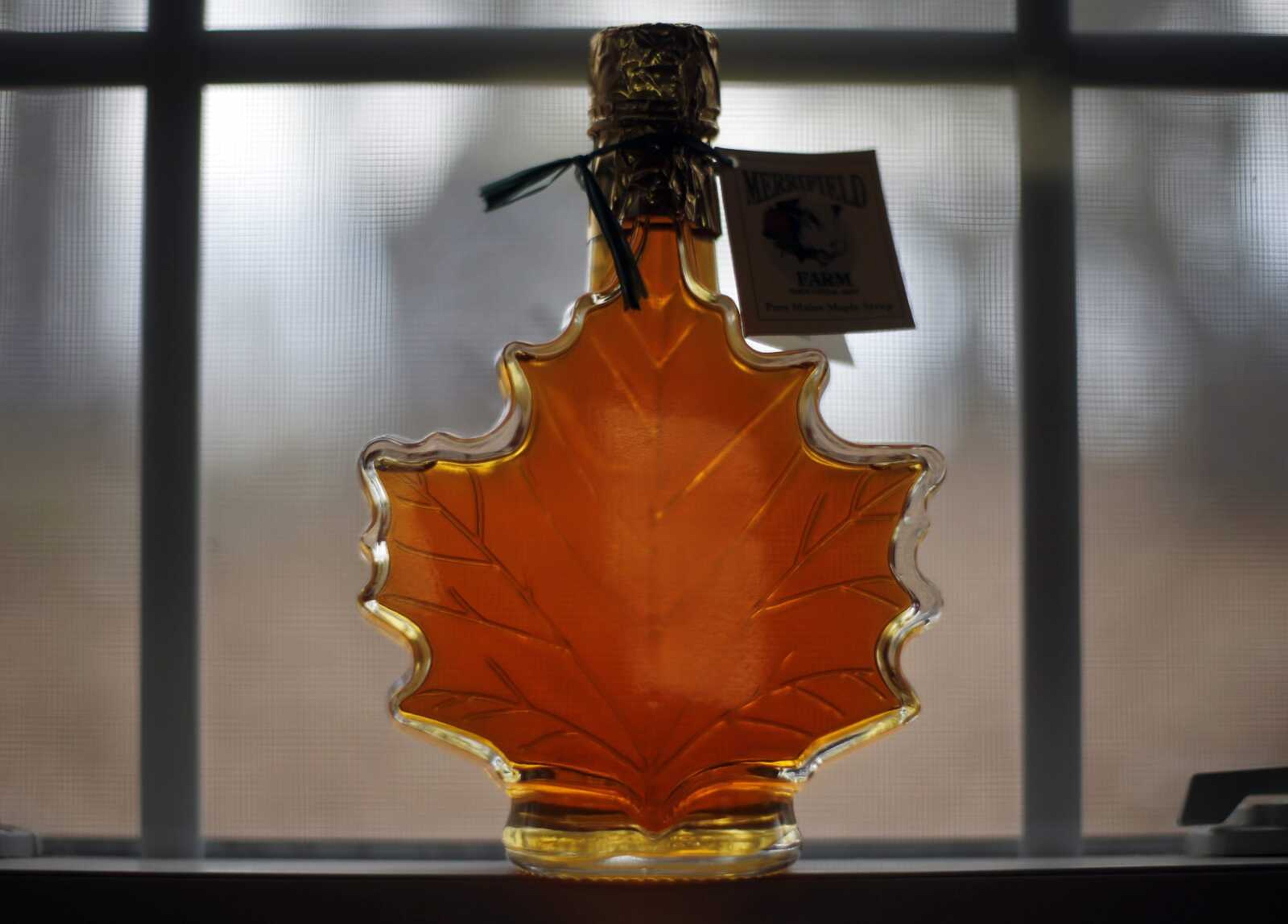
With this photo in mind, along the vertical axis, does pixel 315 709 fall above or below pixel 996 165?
below

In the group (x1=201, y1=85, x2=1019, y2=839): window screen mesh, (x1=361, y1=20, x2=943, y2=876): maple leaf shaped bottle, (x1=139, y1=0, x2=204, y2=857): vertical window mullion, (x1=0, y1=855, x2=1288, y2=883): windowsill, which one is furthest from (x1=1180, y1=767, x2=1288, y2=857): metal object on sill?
(x1=139, y1=0, x2=204, y2=857): vertical window mullion

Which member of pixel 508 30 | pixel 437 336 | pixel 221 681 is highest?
pixel 508 30

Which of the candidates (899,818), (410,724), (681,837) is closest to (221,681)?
(410,724)

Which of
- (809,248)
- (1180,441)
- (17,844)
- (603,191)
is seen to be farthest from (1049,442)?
(17,844)

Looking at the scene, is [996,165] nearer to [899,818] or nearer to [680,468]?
[680,468]

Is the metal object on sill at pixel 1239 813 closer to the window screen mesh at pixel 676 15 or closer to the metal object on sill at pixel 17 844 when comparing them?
the window screen mesh at pixel 676 15

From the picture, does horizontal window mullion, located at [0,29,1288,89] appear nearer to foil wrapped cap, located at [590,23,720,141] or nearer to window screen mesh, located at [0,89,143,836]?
window screen mesh, located at [0,89,143,836]

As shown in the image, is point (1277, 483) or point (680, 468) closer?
point (680, 468)
